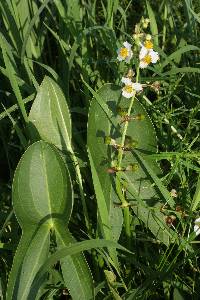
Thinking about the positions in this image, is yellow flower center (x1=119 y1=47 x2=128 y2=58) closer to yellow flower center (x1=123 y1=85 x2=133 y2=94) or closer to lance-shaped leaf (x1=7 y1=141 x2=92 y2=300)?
yellow flower center (x1=123 y1=85 x2=133 y2=94)

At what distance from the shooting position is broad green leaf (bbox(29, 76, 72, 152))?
1.54 m

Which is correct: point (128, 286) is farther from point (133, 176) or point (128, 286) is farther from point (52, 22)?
point (52, 22)

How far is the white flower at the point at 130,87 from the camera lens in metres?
1.34

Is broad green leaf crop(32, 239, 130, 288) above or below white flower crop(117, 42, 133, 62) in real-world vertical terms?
below

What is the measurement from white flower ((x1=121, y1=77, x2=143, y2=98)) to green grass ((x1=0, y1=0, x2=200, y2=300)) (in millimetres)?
91

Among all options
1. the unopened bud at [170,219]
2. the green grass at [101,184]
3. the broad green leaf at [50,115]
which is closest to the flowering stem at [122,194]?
the green grass at [101,184]

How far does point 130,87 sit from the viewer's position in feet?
4.47

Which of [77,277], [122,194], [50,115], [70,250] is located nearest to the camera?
[70,250]

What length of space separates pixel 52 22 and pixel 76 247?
118 cm

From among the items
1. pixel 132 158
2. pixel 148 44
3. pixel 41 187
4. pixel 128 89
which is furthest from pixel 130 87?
pixel 41 187

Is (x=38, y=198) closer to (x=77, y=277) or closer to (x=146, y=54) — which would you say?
(x=77, y=277)

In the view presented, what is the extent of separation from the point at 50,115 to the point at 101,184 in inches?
10.7

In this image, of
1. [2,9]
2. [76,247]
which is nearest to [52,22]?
[2,9]

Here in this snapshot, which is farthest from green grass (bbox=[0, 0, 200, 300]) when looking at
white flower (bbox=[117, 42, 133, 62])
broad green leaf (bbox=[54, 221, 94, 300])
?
white flower (bbox=[117, 42, 133, 62])
